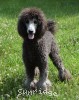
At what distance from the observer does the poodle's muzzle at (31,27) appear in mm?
6230

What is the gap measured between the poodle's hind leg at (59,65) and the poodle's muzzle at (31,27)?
1081 mm

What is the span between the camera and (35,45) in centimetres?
659

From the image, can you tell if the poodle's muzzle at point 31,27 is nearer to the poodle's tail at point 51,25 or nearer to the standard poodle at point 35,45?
the standard poodle at point 35,45

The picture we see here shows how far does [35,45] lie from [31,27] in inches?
17.5

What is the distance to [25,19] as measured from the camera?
6359 mm

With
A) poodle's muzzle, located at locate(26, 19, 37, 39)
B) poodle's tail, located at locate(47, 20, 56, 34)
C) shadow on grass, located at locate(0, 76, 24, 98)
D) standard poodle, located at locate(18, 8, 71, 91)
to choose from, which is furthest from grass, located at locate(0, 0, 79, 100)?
poodle's muzzle, located at locate(26, 19, 37, 39)

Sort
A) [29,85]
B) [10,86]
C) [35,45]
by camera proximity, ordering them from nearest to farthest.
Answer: [35,45]
[29,85]
[10,86]

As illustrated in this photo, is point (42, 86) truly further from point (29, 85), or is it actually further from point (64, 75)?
point (64, 75)

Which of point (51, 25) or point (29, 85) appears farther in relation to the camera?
point (51, 25)

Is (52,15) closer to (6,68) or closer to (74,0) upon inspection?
(74,0)

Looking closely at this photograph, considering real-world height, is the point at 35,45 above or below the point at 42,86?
above

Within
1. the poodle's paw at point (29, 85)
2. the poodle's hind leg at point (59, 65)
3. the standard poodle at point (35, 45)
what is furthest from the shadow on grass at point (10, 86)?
the poodle's hind leg at point (59, 65)

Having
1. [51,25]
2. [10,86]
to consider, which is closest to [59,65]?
[51,25]

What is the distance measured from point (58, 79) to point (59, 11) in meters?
8.71
